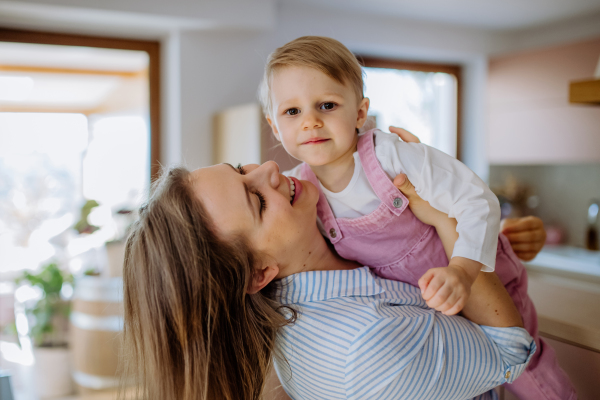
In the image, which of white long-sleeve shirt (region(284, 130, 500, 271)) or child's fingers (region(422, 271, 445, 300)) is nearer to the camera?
child's fingers (region(422, 271, 445, 300))

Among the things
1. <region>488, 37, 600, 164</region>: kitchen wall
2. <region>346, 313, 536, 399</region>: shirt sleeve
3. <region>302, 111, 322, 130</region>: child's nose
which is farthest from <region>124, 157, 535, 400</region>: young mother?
<region>488, 37, 600, 164</region>: kitchen wall

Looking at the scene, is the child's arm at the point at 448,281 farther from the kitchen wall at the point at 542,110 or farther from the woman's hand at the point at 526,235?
the kitchen wall at the point at 542,110

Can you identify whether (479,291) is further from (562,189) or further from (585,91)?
(562,189)

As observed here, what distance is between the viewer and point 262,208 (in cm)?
94

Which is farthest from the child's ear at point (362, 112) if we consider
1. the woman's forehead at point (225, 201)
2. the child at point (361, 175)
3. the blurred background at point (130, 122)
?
the blurred background at point (130, 122)

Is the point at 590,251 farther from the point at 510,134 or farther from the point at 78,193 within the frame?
the point at 78,193

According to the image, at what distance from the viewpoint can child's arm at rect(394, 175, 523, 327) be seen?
941mm

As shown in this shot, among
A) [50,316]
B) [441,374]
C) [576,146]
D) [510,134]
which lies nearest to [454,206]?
[441,374]

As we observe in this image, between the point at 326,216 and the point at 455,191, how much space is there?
28cm

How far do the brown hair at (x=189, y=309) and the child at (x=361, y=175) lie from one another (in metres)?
0.23

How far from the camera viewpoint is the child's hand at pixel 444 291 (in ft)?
2.43

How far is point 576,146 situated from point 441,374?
3.30 m

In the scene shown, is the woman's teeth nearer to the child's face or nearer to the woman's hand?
the child's face

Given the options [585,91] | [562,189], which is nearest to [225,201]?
[585,91]
